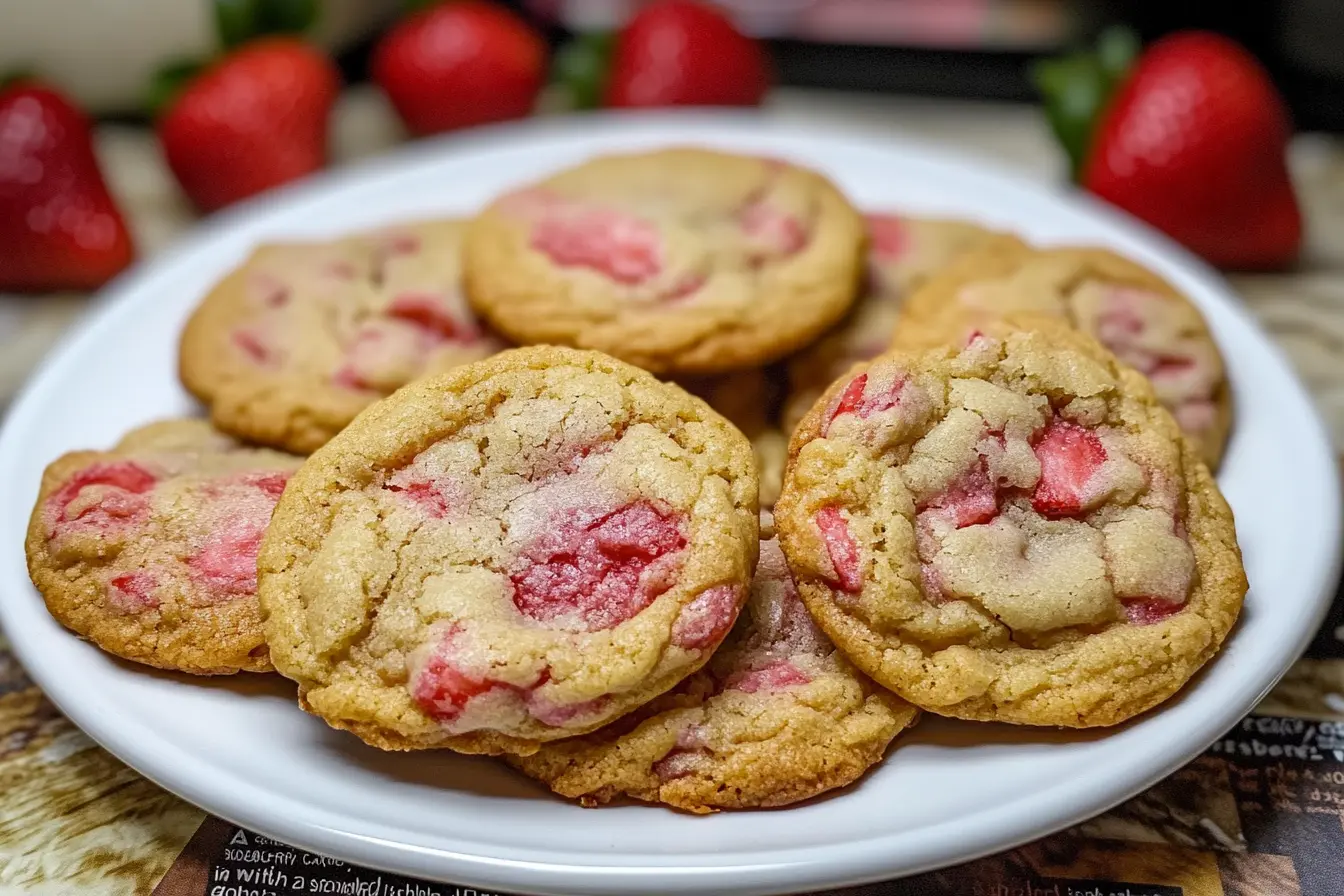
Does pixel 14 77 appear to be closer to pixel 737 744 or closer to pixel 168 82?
pixel 168 82

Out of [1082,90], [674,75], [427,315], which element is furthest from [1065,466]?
[674,75]

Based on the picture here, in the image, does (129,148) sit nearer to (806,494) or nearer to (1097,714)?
(806,494)

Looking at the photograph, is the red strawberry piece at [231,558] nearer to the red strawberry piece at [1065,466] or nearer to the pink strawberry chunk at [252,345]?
the pink strawberry chunk at [252,345]

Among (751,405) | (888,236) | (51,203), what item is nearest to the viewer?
(751,405)

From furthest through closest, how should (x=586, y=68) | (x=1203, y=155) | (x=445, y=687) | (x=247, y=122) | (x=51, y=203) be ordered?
(x=586, y=68)
(x=247, y=122)
(x=51, y=203)
(x=1203, y=155)
(x=445, y=687)

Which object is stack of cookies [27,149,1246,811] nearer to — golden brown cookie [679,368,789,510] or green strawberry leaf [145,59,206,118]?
golden brown cookie [679,368,789,510]

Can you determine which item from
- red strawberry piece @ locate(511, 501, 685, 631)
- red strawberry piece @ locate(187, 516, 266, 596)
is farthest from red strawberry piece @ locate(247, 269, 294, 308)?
red strawberry piece @ locate(511, 501, 685, 631)
